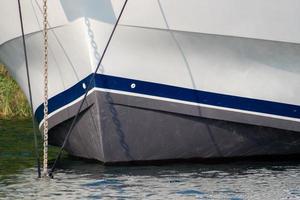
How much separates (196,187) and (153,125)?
4.61ft

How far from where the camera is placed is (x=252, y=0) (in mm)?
11867

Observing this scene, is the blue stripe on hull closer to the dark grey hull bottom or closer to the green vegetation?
the dark grey hull bottom

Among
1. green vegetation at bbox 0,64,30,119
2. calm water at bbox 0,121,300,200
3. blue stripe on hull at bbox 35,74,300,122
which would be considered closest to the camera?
calm water at bbox 0,121,300,200

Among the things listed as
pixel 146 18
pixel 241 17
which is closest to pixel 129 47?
pixel 146 18

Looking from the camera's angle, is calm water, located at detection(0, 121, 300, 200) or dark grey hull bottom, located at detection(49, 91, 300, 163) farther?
dark grey hull bottom, located at detection(49, 91, 300, 163)

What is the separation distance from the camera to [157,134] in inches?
486

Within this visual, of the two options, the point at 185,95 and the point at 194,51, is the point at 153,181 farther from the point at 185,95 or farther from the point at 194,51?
the point at 194,51

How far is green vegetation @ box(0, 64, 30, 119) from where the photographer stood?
1897 centimetres

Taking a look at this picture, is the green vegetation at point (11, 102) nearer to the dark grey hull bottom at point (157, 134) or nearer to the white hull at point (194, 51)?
the dark grey hull bottom at point (157, 134)

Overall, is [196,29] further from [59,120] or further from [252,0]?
[59,120]

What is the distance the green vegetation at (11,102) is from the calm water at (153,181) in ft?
18.1

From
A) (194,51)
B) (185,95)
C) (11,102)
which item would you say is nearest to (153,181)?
(185,95)

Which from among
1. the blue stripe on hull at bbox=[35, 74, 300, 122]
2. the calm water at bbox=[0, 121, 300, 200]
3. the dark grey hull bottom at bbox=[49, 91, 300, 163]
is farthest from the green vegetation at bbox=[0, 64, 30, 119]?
the blue stripe on hull at bbox=[35, 74, 300, 122]

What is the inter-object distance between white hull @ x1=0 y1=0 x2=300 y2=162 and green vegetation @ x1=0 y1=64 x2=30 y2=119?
6.51 meters
